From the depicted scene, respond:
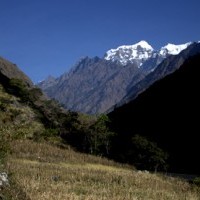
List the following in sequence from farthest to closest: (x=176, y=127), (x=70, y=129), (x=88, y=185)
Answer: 1. (x=176, y=127)
2. (x=70, y=129)
3. (x=88, y=185)

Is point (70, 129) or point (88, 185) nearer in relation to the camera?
point (88, 185)

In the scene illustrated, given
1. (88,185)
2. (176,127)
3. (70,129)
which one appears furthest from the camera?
(176,127)

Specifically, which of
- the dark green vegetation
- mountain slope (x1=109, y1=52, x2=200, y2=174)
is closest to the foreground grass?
the dark green vegetation

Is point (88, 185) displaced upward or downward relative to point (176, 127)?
downward

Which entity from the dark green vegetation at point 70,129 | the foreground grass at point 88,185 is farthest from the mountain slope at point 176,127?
the foreground grass at point 88,185

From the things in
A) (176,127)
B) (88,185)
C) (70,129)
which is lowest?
(88,185)

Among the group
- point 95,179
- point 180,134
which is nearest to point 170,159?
point 180,134

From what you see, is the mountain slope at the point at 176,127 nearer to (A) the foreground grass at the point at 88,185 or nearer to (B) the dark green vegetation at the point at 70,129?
(B) the dark green vegetation at the point at 70,129

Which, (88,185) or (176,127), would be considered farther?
(176,127)

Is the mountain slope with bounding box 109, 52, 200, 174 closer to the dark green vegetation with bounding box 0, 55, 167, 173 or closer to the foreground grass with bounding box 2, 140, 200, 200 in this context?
the dark green vegetation with bounding box 0, 55, 167, 173

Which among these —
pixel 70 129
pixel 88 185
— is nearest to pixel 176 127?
pixel 70 129

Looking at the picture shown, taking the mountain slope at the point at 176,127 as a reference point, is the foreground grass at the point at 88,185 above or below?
below

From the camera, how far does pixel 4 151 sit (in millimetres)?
18625

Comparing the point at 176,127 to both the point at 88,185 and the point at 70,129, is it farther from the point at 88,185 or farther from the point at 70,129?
the point at 88,185
